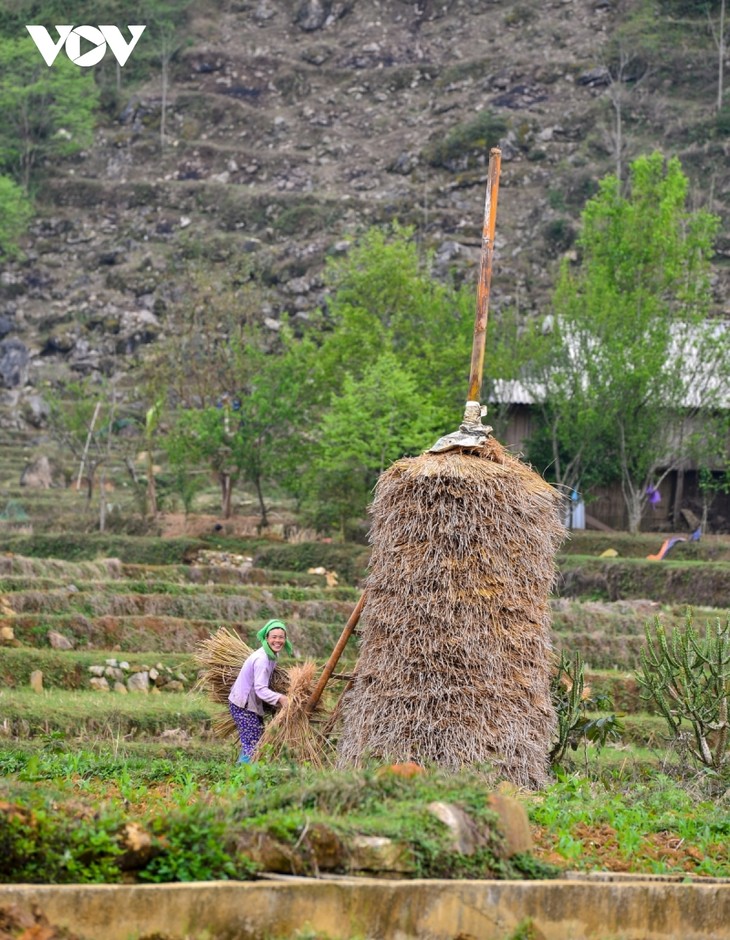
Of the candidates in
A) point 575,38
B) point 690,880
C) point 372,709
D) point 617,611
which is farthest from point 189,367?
point 575,38

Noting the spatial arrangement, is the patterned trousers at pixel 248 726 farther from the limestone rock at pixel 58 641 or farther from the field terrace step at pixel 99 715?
the limestone rock at pixel 58 641

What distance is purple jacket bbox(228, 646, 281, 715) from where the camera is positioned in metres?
12.2

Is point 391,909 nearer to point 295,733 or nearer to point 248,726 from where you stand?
point 295,733

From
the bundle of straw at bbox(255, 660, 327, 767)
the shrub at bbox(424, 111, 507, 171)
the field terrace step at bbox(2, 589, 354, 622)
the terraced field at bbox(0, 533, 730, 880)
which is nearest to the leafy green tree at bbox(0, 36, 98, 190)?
the shrub at bbox(424, 111, 507, 171)

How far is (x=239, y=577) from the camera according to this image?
2808 centimetres

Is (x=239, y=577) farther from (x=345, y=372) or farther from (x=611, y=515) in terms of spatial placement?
(x=611, y=515)

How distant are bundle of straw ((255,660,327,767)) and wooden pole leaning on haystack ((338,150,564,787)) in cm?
45

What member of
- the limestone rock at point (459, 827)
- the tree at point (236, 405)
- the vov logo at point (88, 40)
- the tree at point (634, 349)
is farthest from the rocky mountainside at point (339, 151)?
the limestone rock at point (459, 827)

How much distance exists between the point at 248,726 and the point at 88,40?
7946cm

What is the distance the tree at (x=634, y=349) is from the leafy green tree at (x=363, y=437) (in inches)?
164

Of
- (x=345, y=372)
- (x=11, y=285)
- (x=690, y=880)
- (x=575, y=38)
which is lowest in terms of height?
(x=690, y=880)

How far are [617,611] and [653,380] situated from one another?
11.4 metres

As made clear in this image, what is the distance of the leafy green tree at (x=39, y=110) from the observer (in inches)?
2906

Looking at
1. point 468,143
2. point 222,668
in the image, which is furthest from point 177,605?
point 468,143
